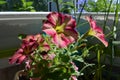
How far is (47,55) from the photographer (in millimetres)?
736

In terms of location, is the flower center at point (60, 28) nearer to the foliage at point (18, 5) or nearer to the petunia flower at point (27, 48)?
the petunia flower at point (27, 48)

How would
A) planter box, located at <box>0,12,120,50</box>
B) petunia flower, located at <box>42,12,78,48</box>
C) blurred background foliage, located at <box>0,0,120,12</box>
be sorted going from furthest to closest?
blurred background foliage, located at <box>0,0,120,12</box> → planter box, located at <box>0,12,120,50</box> → petunia flower, located at <box>42,12,78,48</box>

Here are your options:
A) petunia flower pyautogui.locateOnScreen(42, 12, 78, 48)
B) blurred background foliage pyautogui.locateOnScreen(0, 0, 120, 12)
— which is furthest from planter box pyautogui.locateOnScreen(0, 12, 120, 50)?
petunia flower pyautogui.locateOnScreen(42, 12, 78, 48)

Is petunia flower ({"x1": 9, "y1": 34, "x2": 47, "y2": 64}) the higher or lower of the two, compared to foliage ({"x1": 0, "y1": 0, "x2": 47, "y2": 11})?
lower

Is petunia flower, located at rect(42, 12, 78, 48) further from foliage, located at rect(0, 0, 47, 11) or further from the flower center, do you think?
foliage, located at rect(0, 0, 47, 11)

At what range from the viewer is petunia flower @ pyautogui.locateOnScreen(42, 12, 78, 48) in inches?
26.2

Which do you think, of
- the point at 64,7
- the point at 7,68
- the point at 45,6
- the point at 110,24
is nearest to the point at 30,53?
the point at 7,68

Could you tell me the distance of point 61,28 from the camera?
0.69 meters

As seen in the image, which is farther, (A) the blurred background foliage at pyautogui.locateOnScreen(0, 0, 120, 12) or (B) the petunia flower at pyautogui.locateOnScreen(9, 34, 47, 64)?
(A) the blurred background foliage at pyautogui.locateOnScreen(0, 0, 120, 12)

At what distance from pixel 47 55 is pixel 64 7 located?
2.91 feet

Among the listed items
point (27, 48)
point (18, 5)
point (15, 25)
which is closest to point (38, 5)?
point (18, 5)

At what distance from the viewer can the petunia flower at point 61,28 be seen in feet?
2.19

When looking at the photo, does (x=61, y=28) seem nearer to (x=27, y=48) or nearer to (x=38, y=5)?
(x=27, y=48)

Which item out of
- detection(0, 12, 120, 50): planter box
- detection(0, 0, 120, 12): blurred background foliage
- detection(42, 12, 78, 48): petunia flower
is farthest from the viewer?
detection(0, 0, 120, 12): blurred background foliage
